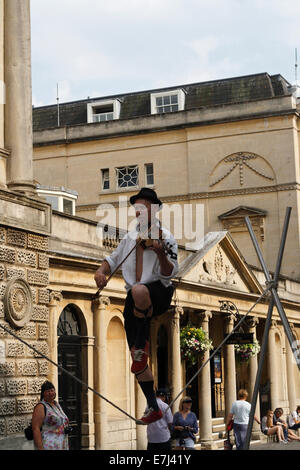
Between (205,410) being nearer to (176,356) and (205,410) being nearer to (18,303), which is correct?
(176,356)

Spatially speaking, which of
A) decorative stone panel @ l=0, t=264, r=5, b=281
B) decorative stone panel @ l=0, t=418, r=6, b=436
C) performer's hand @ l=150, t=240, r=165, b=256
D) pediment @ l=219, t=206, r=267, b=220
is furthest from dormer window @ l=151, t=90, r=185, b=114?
performer's hand @ l=150, t=240, r=165, b=256

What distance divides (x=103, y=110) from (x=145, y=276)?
4339 cm

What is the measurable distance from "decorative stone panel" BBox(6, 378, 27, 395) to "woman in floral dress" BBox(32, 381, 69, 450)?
15.3 feet

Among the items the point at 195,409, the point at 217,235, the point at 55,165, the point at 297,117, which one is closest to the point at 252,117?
the point at 297,117

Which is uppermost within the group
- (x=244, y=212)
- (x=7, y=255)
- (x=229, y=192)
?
(x=229, y=192)

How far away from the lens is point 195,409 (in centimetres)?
A: 3353

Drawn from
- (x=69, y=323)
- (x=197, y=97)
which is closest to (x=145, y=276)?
(x=69, y=323)

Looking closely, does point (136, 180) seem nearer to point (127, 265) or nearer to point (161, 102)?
point (161, 102)

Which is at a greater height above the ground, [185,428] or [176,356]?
[176,356]

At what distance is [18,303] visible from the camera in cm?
1672

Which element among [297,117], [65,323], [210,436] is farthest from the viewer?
[297,117]

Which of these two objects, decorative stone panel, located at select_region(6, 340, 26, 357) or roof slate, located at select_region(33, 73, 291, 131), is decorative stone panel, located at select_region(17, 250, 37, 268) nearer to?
decorative stone panel, located at select_region(6, 340, 26, 357)

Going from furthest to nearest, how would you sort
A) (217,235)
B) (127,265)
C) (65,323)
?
(217,235), (65,323), (127,265)

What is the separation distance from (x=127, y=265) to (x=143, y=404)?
1973 centimetres
